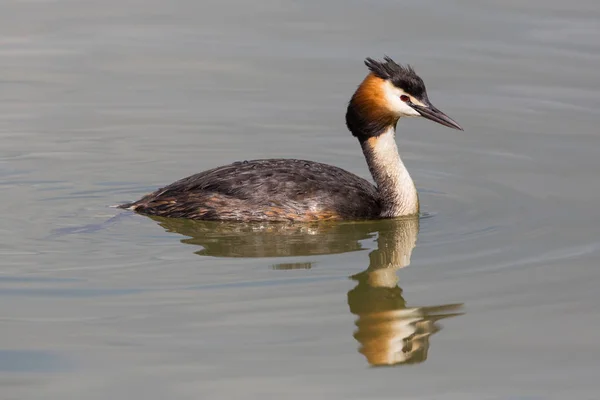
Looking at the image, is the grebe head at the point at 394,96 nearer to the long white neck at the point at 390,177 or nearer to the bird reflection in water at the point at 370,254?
the long white neck at the point at 390,177

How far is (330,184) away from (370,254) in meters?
0.97

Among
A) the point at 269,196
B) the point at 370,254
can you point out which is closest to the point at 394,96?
the point at 269,196

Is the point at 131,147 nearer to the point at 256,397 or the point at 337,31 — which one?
the point at 337,31


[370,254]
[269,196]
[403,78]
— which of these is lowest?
[370,254]

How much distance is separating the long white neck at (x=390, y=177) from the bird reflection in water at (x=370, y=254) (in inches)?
4.6

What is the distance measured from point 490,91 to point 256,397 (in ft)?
25.8

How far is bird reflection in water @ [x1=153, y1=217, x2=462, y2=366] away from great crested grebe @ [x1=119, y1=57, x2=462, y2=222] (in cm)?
10

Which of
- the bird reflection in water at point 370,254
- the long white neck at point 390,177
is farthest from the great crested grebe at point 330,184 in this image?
the bird reflection in water at point 370,254

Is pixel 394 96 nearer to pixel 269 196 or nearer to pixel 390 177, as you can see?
pixel 390 177

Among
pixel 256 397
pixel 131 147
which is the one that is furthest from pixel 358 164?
pixel 256 397

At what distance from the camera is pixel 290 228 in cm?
1054

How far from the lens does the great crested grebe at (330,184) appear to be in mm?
10602

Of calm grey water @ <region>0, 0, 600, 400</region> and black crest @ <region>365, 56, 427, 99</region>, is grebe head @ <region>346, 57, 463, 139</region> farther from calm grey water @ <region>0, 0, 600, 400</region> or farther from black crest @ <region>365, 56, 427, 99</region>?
calm grey water @ <region>0, 0, 600, 400</region>

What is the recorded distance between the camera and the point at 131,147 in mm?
12688
